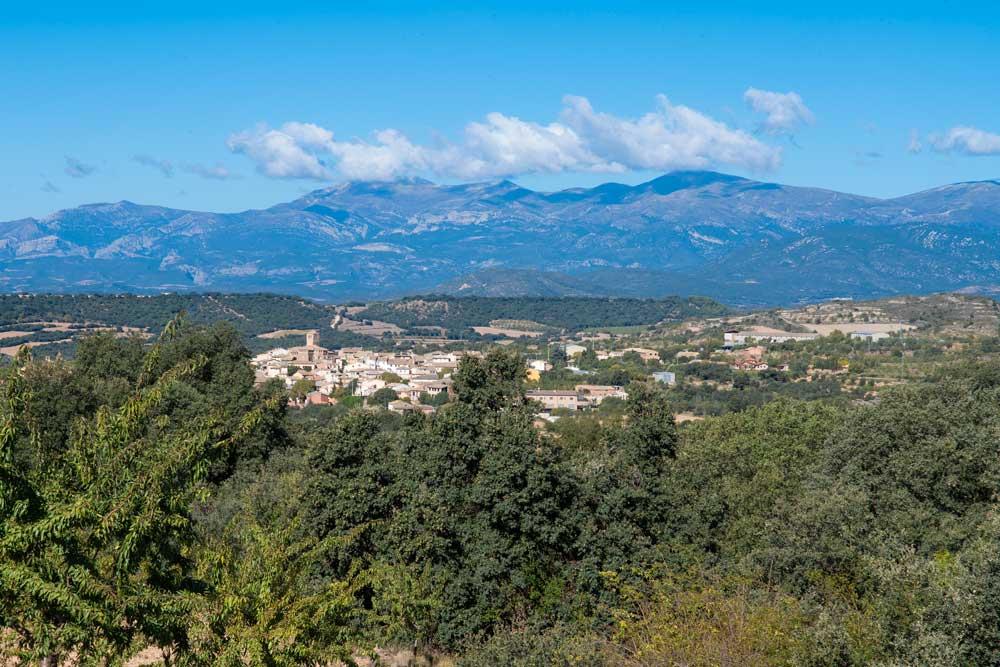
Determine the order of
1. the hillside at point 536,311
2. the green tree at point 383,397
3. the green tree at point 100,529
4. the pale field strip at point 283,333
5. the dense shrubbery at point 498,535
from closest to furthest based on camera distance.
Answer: the green tree at point 100,529, the dense shrubbery at point 498,535, the green tree at point 383,397, the pale field strip at point 283,333, the hillside at point 536,311

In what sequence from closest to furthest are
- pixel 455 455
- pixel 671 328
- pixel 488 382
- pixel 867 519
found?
1. pixel 867 519
2. pixel 455 455
3. pixel 488 382
4. pixel 671 328

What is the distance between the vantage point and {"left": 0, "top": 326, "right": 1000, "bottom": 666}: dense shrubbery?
24.7ft

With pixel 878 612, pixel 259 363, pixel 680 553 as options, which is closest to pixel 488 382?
pixel 680 553

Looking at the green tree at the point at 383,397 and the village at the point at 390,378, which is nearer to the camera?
the village at the point at 390,378

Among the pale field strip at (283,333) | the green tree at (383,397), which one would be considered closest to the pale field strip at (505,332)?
the pale field strip at (283,333)

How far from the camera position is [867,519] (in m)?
16.4

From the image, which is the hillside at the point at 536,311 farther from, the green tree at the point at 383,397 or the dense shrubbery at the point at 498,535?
the dense shrubbery at the point at 498,535

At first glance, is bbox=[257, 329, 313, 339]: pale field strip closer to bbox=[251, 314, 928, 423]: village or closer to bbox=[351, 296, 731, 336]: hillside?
bbox=[251, 314, 928, 423]: village

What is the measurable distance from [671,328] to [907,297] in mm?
29855

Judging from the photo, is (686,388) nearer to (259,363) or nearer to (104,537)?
(259,363)

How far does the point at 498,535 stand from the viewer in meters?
16.4

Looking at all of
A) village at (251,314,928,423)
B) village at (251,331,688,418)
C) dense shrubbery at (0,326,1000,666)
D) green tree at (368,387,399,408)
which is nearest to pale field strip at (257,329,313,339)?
village at (251,314,928,423)

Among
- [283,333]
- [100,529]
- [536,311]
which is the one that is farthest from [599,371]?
[536,311]

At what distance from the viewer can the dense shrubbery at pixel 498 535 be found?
7527 mm
